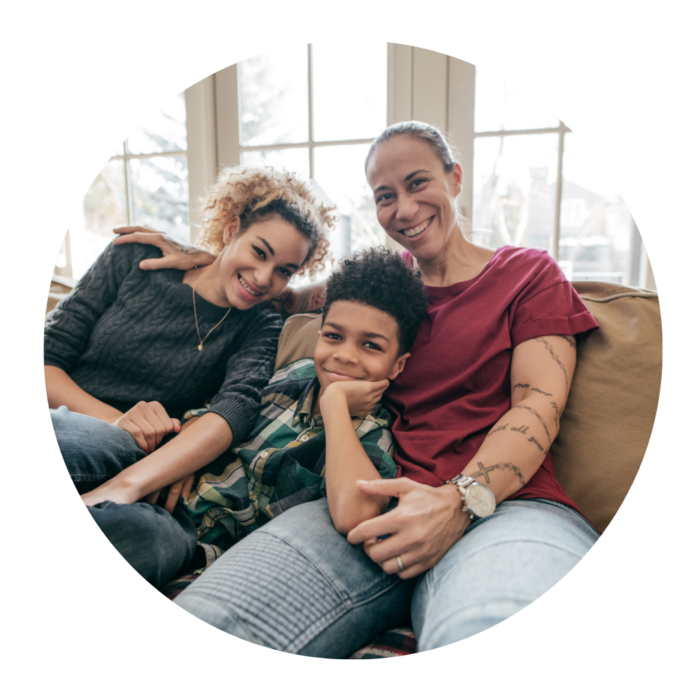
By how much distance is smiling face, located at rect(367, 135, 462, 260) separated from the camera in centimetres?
77

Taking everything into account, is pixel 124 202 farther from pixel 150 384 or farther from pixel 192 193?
pixel 150 384

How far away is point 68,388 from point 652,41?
3.49 ft

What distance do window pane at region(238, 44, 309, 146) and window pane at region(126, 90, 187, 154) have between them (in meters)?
0.11

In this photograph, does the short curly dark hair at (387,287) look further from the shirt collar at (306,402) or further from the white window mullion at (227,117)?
the white window mullion at (227,117)

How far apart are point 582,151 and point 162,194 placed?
2.41 feet

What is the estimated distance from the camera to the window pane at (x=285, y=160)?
85 centimetres

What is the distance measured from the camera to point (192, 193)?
0.95 metres

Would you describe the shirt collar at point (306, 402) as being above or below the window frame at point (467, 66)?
below

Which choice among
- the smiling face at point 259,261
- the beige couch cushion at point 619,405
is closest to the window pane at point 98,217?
the smiling face at point 259,261

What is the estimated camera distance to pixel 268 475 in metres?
0.79

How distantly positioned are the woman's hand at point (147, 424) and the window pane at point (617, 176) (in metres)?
0.73

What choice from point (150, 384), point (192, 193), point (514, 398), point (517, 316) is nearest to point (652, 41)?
point (517, 316)

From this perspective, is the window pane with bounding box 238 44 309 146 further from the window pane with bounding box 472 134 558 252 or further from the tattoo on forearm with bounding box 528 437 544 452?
the tattoo on forearm with bounding box 528 437 544 452

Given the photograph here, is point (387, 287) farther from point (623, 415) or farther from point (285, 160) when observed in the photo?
point (623, 415)
